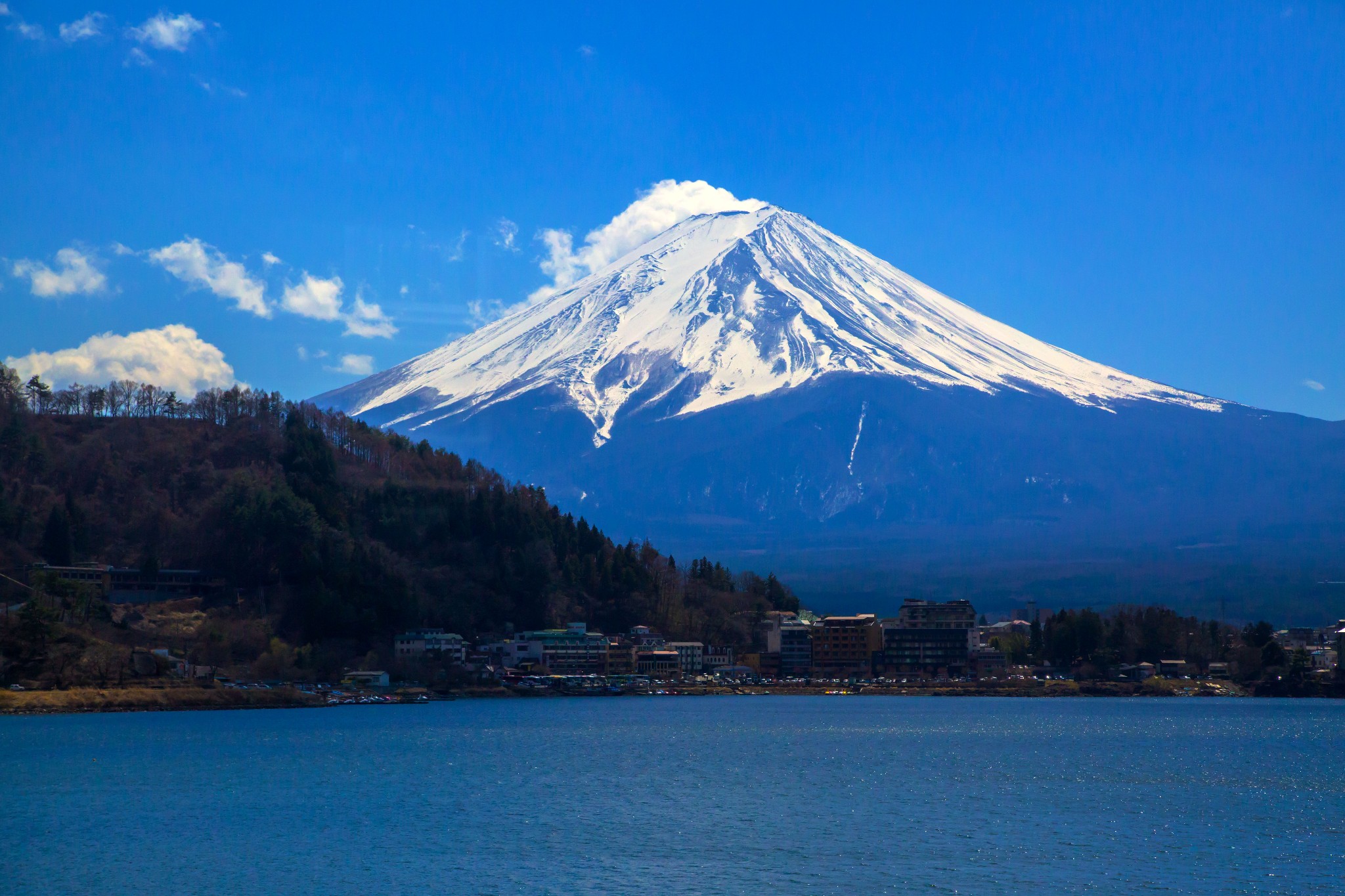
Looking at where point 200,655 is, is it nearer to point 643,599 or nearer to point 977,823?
point 643,599

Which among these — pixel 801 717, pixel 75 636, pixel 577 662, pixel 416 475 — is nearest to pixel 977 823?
pixel 801 717

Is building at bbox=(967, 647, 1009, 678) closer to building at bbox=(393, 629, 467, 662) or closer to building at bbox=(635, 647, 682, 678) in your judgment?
building at bbox=(635, 647, 682, 678)

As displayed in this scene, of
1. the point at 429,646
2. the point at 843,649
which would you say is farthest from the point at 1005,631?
the point at 429,646

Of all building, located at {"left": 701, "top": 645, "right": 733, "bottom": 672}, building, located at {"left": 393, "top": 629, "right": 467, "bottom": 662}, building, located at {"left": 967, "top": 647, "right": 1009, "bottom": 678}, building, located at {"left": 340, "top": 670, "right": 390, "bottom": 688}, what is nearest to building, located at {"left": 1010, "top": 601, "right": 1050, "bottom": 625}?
building, located at {"left": 967, "top": 647, "right": 1009, "bottom": 678}

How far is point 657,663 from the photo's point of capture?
10575 centimetres

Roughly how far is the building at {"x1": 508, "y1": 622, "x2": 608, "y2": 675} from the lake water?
33.7 meters

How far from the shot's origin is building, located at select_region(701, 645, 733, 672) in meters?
112

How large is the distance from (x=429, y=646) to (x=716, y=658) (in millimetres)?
28130

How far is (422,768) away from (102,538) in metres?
60.0

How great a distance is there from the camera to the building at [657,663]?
105m

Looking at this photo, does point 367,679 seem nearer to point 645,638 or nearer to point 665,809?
point 645,638

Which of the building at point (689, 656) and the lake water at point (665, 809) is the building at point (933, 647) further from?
the lake water at point (665, 809)

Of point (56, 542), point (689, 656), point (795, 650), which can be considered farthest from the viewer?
point (795, 650)

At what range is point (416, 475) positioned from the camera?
120125 millimetres
